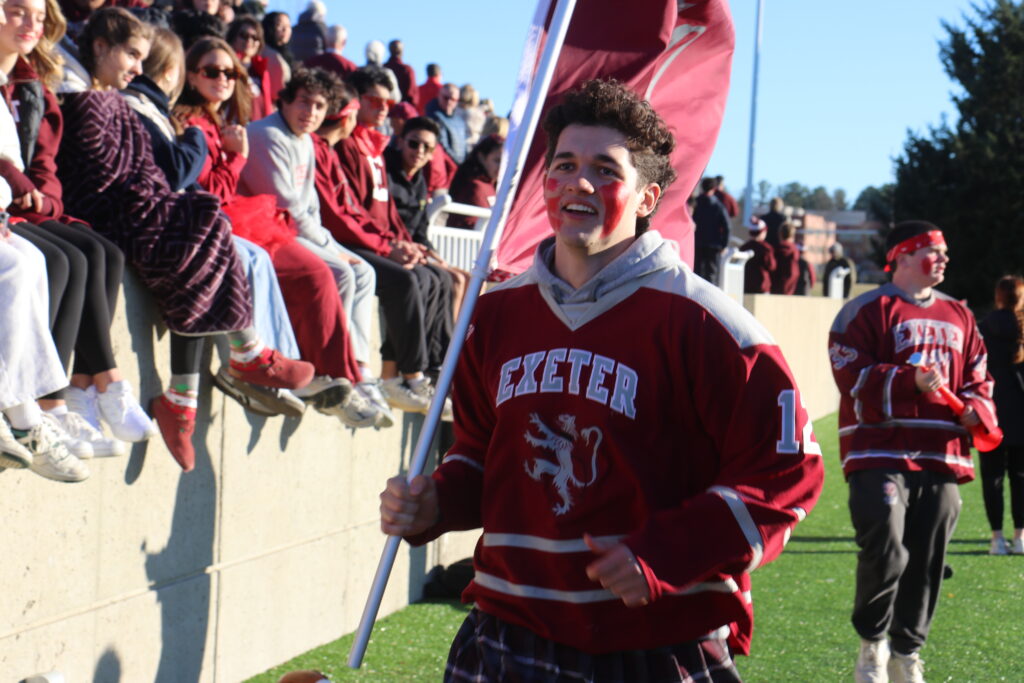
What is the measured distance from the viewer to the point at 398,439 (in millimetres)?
8469

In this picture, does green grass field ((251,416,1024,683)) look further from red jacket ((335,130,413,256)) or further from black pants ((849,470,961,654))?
red jacket ((335,130,413,256))

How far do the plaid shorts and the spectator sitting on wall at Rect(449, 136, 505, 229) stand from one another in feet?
24.3

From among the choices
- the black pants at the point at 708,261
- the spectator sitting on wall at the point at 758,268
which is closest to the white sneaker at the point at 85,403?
the black pants at the point at 708,261

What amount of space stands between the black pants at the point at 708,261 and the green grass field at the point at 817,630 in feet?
18.4

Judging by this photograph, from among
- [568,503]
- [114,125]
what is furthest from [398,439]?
[568,503]

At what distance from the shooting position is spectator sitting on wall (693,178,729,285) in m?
16.8

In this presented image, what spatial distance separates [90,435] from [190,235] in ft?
3.29

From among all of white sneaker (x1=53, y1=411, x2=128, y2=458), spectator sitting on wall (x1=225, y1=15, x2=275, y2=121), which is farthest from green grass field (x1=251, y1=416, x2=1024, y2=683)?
spectator sitting on wall (x1=225, y1=15, x2=275, y2=121)

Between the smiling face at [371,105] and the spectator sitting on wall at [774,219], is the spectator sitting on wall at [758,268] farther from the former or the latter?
the smiling face at [371,105]

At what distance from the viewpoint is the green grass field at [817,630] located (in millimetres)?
7148

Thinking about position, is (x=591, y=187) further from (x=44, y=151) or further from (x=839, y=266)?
(x=839, y=266)

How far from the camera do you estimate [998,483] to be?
37.4 feet

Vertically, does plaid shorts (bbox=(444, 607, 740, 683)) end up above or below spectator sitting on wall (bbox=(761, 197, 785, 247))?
below

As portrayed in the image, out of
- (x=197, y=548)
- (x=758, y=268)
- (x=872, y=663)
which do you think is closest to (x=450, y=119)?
(x=758, y=268)
